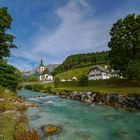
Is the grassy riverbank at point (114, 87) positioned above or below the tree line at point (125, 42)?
below

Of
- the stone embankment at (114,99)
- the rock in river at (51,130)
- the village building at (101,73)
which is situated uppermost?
the village building at (101,73)

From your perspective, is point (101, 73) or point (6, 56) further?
point (101, 73)

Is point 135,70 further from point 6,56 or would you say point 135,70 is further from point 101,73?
point 101,73

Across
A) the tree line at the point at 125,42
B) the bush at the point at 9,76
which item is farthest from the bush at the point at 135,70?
the bush at the point at 9,76

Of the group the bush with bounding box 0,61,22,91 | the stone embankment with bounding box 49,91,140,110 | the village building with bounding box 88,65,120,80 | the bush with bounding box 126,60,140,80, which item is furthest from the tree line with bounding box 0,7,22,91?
the village building with bounding box 88,65,120,80

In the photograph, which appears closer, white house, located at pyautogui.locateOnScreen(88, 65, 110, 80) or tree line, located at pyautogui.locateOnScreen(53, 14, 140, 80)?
tree line, located at pyautogui.locateOnScreen(53, 14, 140, 80)

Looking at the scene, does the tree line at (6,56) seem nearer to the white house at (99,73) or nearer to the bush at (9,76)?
the bush at (9,76)

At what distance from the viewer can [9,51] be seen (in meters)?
50.1

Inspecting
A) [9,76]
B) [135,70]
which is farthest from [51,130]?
[135,70]

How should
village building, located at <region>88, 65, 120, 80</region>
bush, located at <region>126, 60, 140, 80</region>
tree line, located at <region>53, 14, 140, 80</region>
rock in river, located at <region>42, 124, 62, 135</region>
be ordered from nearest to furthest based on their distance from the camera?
rock in river, located at <region>42, 124, 62, 135</region> < bush, located at <region>126, 60, 140, 80</region> < tree line, located at <region>53, 14, 140, 80</region> < village building, located at <region>88, 65, 120, 80</region>

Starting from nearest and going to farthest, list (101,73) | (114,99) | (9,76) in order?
1. (114,99)
2. (9,76)
3. (101,73)

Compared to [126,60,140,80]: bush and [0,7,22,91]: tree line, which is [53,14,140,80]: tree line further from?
[0,7,22,91]: tree line

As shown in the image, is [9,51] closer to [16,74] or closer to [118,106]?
[16,74]

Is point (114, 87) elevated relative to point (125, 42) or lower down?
lower down
